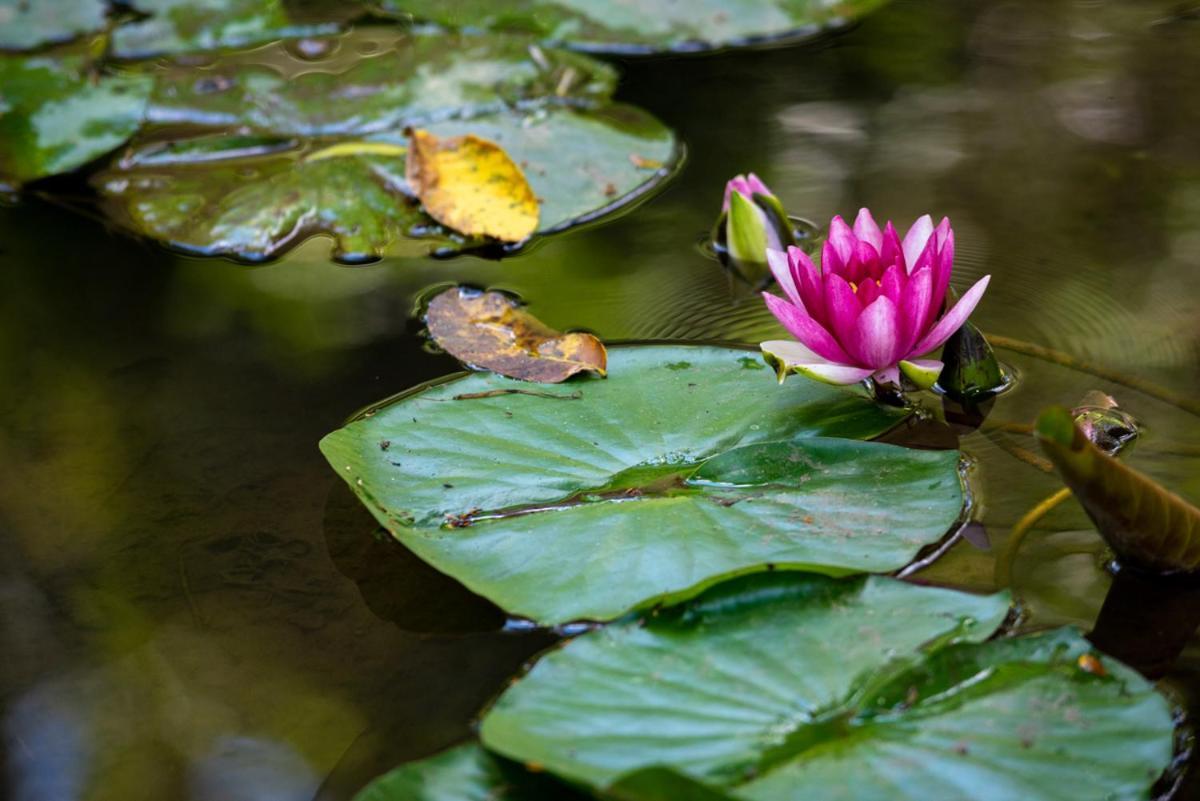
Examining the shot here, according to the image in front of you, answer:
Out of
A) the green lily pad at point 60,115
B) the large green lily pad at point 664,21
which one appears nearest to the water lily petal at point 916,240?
the large green lily pad at point 664,21

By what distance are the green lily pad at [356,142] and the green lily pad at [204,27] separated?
8.4 inches

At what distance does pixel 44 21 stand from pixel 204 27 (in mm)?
454

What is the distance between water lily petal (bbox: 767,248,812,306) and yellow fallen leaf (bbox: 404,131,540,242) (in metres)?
0.72

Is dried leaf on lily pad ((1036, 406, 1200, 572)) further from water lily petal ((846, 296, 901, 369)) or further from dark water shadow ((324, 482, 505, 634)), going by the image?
dark water shadow ((324, 482, 505, 634))

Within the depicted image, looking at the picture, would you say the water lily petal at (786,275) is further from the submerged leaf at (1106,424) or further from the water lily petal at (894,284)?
the submerged leaf at (1106,424)

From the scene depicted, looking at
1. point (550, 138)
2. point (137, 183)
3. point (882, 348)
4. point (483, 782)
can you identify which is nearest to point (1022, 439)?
point (882, 348)

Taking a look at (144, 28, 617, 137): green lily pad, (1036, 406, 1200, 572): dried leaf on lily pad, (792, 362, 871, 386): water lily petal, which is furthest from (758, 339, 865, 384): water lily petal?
(144, 28, 617, 137): green lily pad

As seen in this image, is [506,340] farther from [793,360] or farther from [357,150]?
[357,150]

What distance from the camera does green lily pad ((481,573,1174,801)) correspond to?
2.90 feet

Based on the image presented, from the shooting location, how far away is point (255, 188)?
2.17 meters

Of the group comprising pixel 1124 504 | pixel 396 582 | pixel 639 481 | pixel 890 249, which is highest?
pixel 890 249

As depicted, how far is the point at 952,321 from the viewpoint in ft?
4.49

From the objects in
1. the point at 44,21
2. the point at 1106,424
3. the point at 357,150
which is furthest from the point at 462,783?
the point at 44,21

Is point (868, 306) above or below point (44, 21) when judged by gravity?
above
